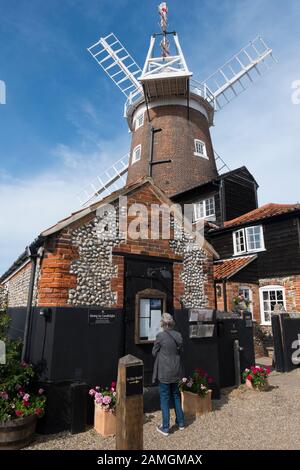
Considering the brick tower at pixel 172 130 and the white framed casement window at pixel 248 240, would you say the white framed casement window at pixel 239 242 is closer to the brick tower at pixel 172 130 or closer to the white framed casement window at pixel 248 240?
the white framed casement window at pixel 248 240

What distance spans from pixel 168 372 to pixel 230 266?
10443mm

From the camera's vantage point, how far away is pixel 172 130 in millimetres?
20719

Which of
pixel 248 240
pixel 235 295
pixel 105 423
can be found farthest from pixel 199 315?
pixel 248 240

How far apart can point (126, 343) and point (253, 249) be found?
10989mm

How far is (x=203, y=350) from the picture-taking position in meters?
6.98

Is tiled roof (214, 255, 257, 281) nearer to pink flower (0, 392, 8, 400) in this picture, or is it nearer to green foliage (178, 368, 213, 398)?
green foliage (178, 368, 213, 398)

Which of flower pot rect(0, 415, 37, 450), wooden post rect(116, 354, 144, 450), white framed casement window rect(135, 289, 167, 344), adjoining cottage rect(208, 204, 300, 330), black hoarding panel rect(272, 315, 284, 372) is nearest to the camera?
wooden post rect(116, 354, 144, 450)

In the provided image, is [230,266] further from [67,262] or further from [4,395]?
[4,395]

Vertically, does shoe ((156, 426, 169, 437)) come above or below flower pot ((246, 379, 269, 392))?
below

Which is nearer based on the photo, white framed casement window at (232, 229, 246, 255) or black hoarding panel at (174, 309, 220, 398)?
black hoarding panel at (174, 309, 220, 398)

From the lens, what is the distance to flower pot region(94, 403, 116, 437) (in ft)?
16.5

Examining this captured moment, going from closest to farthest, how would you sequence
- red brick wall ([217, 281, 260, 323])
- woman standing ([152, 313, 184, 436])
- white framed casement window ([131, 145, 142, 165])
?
woman standing ([152, 313, 184, 436])
red brick wall ([217, 281, 260, 323])
white framed casement window ([131, 145, 142, 165])

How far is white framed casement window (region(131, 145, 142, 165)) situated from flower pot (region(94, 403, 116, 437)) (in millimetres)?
18450

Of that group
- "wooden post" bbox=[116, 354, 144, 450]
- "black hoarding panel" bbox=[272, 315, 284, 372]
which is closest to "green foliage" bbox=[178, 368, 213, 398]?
"wooden post" bbox=[116, 354, 144, 450]
